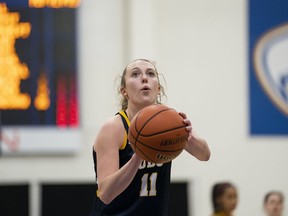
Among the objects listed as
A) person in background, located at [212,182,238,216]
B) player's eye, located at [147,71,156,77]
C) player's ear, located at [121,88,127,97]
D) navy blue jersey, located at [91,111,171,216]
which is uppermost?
player's eye, located at [147,71,156,77]

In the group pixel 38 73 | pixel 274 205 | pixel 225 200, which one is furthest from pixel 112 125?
pixel 38 73

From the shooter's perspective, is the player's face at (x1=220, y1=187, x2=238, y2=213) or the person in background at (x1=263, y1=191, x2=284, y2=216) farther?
the person in background at (x1=263, y1=191, x2=284, y2=216)

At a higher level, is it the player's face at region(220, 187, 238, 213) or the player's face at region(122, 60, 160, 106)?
the player's face at region(122, 60, 160, 106)

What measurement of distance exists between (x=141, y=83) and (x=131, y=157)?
374mm

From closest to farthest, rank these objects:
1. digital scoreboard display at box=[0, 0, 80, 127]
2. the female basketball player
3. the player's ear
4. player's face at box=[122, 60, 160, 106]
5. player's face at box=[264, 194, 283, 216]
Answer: the female basketball player < player's face at box=[122, 60, 160, 106] < the player's ear < player's face at box=[264, 194, 283, 216] < digital scoreboard display at box=[0, 0, 80, 127]

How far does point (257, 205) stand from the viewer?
7805mm

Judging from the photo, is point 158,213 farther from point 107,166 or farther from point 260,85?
point 260,85

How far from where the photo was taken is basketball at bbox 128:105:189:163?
293 cm

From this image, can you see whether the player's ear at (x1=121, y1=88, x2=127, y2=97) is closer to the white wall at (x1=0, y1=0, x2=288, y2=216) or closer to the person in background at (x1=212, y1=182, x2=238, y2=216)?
the person in background at (x1=212, y1=182, x2=238, y2=216)

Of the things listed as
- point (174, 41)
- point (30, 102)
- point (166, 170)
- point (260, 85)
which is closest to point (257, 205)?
point (260, 85)

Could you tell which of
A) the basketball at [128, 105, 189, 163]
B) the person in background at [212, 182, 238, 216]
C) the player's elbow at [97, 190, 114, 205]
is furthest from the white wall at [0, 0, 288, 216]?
the basketball at [128, 105, 189, 163]

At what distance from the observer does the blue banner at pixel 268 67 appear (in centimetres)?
790

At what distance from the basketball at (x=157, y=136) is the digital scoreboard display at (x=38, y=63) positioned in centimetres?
397

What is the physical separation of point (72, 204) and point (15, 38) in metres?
1.82
